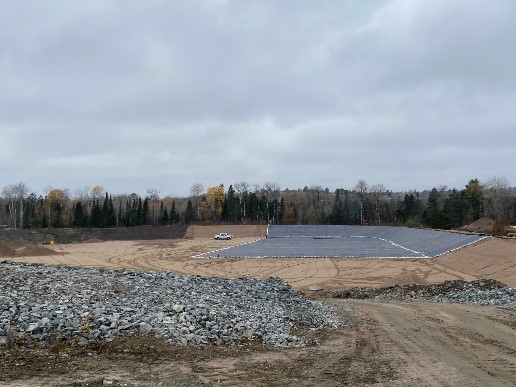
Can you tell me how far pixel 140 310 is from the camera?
1216 centimetres

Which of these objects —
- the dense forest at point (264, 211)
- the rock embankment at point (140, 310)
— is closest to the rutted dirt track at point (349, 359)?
the rock embankment at point (140, 310)

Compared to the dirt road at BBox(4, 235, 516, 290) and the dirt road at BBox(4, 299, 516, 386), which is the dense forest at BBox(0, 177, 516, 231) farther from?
the dirt road at BBox(4, 299, 516, 386)

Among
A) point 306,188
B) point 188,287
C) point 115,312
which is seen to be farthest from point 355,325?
point 306,188

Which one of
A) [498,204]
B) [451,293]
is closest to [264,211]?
[498,204]

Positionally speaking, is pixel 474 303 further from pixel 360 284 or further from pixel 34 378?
pixel 34 378

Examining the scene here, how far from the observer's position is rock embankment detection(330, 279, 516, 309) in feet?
76.3

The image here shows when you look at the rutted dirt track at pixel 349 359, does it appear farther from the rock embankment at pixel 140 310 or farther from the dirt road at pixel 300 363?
the rock embankment at pixel 140 310

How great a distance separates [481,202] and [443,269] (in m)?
69.3

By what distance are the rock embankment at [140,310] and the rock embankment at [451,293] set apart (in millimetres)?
→ 8553

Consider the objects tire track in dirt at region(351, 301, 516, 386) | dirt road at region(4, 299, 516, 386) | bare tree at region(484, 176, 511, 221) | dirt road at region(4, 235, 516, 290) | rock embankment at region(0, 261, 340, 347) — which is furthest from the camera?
bare tree at region(484, 176, 511, 221)

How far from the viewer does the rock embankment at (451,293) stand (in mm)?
23242

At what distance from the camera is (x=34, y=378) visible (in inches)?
304

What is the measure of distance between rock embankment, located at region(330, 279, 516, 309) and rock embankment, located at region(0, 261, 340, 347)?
8.55 m

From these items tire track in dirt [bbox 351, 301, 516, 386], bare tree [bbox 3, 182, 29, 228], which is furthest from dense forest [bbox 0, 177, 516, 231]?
tire track in dirt [bbox 351, 301, 516, 386]
